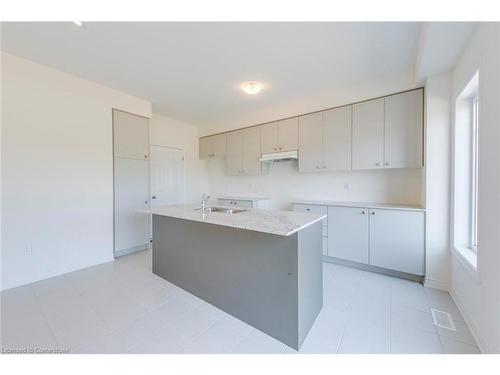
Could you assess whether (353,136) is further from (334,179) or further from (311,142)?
(334,179)

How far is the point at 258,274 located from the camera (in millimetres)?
1749

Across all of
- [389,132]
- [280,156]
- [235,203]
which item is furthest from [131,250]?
[389,132]

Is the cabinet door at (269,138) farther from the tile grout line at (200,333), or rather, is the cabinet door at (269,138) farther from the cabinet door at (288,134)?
the tile grout line at (200,333)

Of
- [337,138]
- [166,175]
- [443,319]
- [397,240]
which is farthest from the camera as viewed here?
[166,175]

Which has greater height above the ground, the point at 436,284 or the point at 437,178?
the point at 437,178

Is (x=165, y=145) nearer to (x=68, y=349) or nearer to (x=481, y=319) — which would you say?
(x=68, y=349)

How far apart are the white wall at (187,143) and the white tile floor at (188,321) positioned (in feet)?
9.07

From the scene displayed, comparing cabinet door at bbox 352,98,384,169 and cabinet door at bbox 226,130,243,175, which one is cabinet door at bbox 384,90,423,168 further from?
cabinet door at bbox 226,130,243,175

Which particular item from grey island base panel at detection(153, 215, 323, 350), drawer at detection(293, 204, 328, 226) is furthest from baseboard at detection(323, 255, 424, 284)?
grey island base panel at detection(153, 215, 323, 350)

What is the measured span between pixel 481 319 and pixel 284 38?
9.27 ft

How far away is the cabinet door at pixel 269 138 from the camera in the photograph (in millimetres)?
3926

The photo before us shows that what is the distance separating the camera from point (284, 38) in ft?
6.76

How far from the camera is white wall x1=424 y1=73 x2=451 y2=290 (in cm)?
232

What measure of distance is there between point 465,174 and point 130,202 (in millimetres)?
4451
